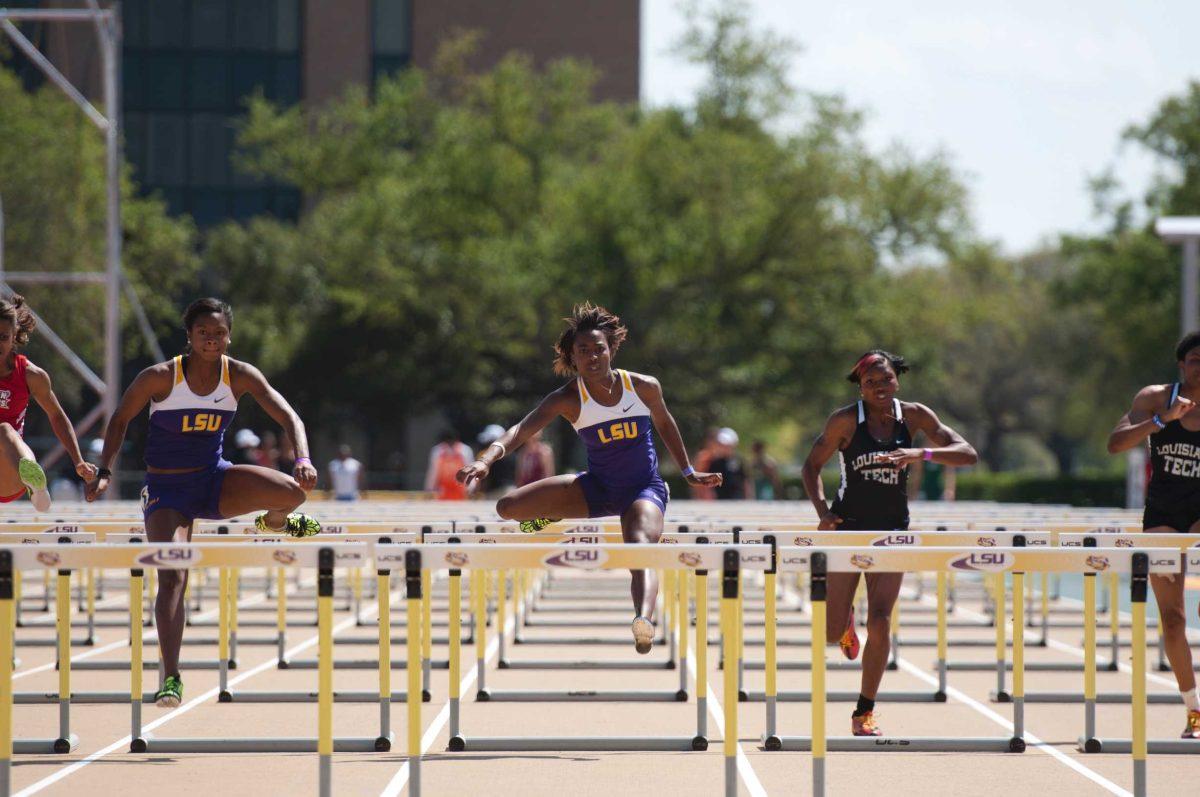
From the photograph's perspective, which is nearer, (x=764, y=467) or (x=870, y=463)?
(x=870, y=463)

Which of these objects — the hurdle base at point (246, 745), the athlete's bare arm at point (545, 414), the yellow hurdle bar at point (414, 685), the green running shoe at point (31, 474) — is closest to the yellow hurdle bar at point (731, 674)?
the yellow hurdle bar at point (414, 685)

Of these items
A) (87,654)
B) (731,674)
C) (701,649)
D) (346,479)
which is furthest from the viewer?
(346,479)

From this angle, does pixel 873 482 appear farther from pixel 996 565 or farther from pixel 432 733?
pixel 432 733

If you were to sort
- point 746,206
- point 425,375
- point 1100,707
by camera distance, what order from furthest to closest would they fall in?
point 425,375 → point 746,206 → point 1100,707

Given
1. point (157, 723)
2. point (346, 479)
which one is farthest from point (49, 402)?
point (346, 479)

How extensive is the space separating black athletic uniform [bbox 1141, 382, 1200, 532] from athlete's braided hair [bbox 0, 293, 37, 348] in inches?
240

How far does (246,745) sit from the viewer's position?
911 centimetres

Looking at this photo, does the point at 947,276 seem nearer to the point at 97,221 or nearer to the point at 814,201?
the point at 814,201

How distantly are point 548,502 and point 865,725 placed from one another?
2.09m

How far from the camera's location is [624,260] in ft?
143

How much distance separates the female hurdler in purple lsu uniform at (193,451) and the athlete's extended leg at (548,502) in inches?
46.7

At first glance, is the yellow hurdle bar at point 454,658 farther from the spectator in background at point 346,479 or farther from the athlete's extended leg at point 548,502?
the spectator in background at point 346,479

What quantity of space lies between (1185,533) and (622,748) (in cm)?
318

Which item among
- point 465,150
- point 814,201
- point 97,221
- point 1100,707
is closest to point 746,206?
point 814,201
